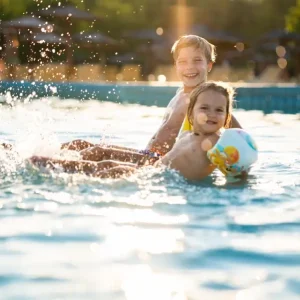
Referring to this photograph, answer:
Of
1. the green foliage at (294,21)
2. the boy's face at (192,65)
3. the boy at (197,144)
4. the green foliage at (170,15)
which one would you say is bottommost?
the boy at (197,144)

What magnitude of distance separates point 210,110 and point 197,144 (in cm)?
26

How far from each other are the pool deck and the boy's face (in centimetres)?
1090

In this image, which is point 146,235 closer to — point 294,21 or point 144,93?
point 144,93

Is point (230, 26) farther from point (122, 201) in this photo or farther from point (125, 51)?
point (122, 201)

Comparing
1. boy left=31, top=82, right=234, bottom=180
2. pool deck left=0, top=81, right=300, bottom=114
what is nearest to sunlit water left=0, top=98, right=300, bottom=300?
boy left=31, top=82, right=234, bottom=180

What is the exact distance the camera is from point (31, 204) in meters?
4.39

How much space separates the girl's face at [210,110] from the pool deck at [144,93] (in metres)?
11.9

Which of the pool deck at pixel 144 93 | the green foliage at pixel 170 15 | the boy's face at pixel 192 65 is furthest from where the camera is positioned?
the green foliage at pixel 170 15

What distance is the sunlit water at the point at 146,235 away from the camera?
2857 mm

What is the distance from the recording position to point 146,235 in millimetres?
3623

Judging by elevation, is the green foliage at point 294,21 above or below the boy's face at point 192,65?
above

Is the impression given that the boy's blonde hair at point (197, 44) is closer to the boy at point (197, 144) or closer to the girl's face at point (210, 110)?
the boy at point (197, 144)

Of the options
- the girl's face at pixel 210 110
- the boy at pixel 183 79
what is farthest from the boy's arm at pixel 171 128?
the girl's face at pixel 210 110

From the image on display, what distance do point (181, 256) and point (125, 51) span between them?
3058 centimetres
